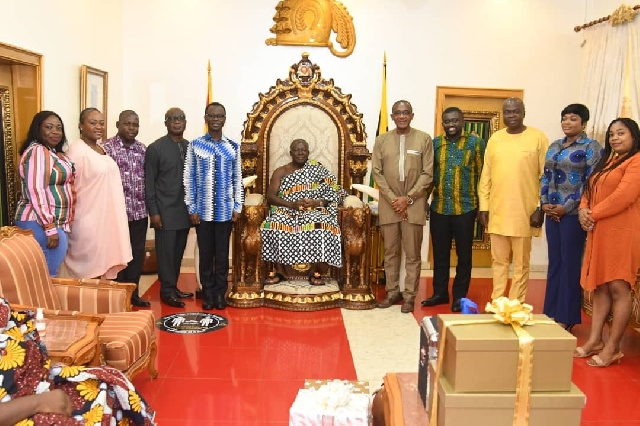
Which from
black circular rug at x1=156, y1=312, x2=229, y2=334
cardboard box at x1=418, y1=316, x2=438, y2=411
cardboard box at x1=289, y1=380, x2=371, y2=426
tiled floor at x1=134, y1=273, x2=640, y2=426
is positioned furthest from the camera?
black circular rug at x1=156, y1=312, x2=229, y2=334

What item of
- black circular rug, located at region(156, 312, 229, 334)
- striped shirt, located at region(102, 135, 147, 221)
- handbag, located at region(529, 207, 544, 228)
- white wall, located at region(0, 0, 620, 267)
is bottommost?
black circular rug, located at region(156, 312, 229, 334)

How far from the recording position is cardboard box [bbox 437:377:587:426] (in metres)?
1.65

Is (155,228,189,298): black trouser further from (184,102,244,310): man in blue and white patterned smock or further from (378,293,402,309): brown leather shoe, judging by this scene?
(378,293,402,309): brown leather shoe

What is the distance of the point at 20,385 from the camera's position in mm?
2064

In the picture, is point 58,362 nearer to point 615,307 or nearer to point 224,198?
point 224,198

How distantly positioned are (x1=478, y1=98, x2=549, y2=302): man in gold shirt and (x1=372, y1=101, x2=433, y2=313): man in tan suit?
1.75 ft

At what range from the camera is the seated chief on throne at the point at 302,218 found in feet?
16.8

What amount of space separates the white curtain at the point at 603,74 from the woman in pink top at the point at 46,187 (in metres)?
4.82

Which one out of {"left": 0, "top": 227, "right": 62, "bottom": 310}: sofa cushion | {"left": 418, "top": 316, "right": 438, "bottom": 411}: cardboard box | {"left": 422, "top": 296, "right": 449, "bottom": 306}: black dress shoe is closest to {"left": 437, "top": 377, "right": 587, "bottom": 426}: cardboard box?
{"left": 418, "top": 316, "right": 438, "bottom": 411}: cardboard box

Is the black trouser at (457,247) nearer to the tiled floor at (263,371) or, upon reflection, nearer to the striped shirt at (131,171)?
the tiled floor at (263,371)

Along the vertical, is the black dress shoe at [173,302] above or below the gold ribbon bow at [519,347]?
below

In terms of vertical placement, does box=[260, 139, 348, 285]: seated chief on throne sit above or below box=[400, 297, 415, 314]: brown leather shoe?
above

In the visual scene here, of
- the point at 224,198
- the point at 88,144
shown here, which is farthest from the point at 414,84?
the point at 88,144

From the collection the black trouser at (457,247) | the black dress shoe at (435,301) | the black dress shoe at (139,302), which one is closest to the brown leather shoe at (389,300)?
the black dress shoe at (435,301)
